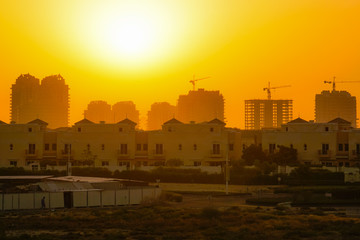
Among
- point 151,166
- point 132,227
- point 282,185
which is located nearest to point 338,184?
point 282,185

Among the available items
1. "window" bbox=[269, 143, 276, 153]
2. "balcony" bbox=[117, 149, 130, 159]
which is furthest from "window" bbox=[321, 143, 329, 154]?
"balcony" bbox=[117, 149, 130, 159]

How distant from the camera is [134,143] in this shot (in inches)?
3750

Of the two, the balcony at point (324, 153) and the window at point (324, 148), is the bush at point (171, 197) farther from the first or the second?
the window at point (324, 148)

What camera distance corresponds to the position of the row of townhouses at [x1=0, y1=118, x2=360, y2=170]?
93.1m

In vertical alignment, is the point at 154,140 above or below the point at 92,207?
above

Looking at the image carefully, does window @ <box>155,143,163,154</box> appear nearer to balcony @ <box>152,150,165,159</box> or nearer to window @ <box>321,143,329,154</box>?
balcony @ <box>152,150,165,159</box>

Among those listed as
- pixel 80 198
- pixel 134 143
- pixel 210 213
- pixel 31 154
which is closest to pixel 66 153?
pixel 31 154

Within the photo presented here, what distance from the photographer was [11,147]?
314 ft

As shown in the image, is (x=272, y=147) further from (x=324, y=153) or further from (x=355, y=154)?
(x=355, y=154)

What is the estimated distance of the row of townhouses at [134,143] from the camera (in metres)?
93.1

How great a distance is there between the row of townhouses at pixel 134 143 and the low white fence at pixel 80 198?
30112 mm

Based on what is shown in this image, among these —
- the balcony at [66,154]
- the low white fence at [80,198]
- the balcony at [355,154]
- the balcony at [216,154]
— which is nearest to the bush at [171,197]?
the low white fence at [80,198]

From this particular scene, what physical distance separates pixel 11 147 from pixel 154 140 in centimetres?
1808

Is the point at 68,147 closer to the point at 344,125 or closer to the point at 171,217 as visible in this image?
the point at 344,125
